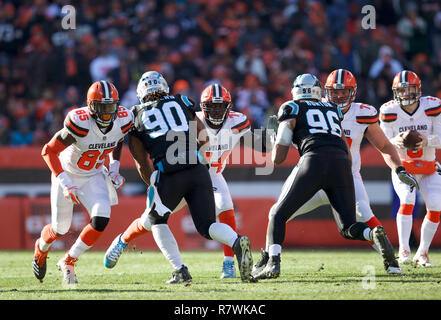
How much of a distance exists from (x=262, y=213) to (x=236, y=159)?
0.88 metres

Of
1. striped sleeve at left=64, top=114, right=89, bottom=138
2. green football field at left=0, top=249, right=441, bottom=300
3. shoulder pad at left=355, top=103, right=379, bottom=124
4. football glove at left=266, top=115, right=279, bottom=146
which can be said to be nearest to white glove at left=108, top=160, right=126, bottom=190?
striped sleeve at left=64, top=114, right=89, bottom=138

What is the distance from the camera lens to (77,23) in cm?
1448

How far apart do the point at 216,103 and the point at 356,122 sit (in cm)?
146

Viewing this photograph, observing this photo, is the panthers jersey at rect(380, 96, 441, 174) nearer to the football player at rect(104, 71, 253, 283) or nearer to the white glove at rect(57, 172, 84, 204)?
the football player at rect(104, 71, 253, 283)

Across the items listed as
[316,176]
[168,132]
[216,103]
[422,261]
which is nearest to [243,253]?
[316,176]

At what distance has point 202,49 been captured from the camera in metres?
14.3

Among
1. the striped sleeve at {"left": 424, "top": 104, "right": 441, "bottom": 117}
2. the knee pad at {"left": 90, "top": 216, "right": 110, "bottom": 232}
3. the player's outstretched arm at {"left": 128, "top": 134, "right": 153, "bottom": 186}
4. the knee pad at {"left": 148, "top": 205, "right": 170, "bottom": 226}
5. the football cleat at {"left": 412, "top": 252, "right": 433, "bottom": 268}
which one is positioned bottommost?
the football cleat at {"left": 412, "top": 252, "right": 433, "bottom": 268}

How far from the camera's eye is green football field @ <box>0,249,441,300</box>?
575 centimetres

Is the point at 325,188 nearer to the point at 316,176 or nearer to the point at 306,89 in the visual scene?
the point at 316,176

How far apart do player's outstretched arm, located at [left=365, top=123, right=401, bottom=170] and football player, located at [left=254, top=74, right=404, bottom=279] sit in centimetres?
95

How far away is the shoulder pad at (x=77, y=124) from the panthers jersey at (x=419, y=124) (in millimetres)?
3391

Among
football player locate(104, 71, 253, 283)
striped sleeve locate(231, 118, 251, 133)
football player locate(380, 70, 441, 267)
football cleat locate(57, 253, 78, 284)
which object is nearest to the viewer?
football player locate(104, 71, 253, 283)

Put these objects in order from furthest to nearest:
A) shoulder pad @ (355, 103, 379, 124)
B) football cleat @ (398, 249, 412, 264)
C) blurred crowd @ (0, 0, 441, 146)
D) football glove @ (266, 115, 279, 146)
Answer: blurred crowd @ (0, 0, 441, 146) < football cleat @ (398, 249, 412, 264) < shoulder pad @ (355, 103, 379, 124) < football glove @ (266, 115, 279, 146)

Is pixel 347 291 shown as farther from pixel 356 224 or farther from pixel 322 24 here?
pixel 322 24
